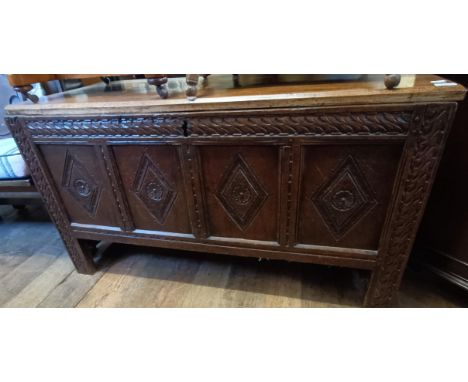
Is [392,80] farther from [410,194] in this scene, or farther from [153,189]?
[153,189]

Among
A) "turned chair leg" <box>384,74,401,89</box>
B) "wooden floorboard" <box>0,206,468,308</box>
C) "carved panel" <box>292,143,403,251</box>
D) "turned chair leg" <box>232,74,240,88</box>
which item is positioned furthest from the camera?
"wooden floorboard" <box>0,206,468,308</box>

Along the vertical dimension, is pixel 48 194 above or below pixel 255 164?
below

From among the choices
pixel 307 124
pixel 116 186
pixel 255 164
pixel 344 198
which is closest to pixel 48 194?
pixel 116 186

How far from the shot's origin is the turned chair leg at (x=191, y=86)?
917mm

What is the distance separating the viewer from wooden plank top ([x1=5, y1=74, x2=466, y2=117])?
79 centimetres

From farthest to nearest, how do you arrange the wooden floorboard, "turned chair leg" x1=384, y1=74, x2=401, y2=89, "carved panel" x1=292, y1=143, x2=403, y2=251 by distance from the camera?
the wooden floorboard, "carved panel" x1=292, y1=143, x2=403, y2=251, "turned chair leg" x1=384, y1=74, x2=401, y2=89

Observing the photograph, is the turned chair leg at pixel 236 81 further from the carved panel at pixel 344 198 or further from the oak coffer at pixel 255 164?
the carved panel at pixel 344 198

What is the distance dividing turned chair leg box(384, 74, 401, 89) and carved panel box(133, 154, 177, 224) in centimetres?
84

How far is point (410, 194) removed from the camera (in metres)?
0.90

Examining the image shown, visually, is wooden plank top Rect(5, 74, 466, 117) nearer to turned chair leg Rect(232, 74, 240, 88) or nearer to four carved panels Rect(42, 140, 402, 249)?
turned chair leg Rect(232, 74, 240, 88)

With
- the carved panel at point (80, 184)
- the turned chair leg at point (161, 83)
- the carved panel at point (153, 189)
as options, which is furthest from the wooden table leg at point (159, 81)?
the carved panel at point (80, 184)

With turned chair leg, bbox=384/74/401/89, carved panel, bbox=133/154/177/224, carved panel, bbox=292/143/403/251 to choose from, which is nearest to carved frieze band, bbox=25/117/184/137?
carved panel, bbox=133/154/177/224

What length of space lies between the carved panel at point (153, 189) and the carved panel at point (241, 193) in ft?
0.75

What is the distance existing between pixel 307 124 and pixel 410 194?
417 millimetres
